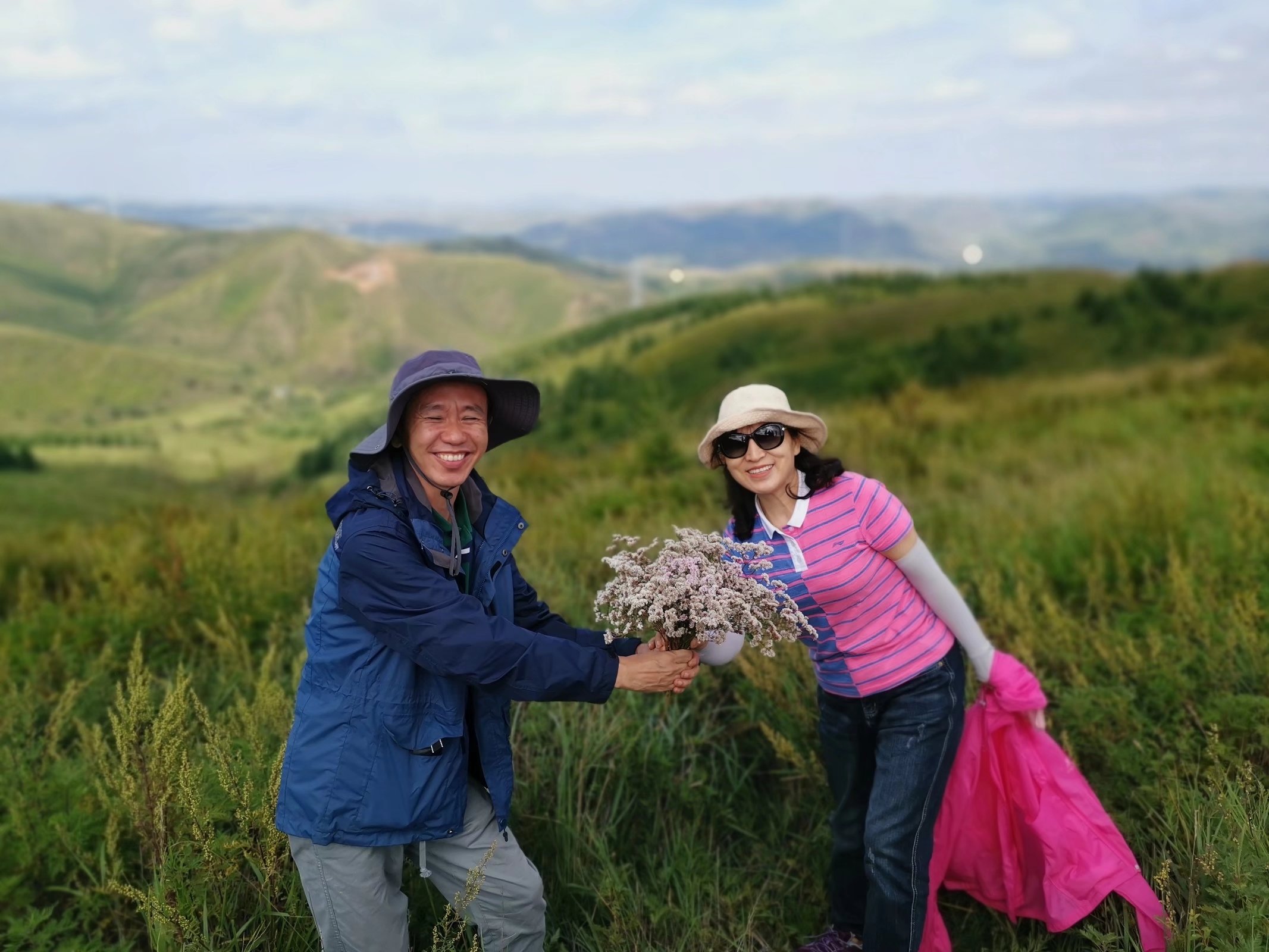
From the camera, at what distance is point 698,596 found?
235 cm

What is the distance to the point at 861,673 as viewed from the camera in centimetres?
271

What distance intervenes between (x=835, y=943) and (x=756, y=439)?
1.75 m

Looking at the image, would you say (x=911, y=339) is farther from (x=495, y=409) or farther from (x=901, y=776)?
(x=495, y=409)

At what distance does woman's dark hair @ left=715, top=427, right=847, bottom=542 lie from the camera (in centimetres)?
273

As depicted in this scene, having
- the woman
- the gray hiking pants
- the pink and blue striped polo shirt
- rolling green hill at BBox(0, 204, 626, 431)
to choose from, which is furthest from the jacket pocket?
rolling green hill at BBox(0, 204, 626, 431)

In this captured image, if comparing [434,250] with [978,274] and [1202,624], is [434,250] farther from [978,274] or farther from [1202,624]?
[1202,624]

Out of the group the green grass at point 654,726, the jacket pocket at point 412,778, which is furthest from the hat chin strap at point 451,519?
the green grass at point 654,726

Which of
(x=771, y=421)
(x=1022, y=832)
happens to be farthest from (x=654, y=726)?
(x=771, y=421)

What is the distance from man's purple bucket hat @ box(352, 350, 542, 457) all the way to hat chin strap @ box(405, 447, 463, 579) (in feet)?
0.33

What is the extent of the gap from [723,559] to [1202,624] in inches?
110

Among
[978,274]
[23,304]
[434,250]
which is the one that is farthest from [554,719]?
[434,250]

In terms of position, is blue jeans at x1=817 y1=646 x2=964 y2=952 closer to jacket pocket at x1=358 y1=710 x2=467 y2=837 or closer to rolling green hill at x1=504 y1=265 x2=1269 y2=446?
jacket pocket at x1=358 y1=710 x2=467 y2=837

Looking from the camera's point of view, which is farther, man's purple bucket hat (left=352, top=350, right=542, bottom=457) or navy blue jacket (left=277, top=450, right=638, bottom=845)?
man's purple bucket hat (left=352, top=350, right=542, bottom=457)

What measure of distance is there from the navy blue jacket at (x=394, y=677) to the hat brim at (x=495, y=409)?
0.34 feet
